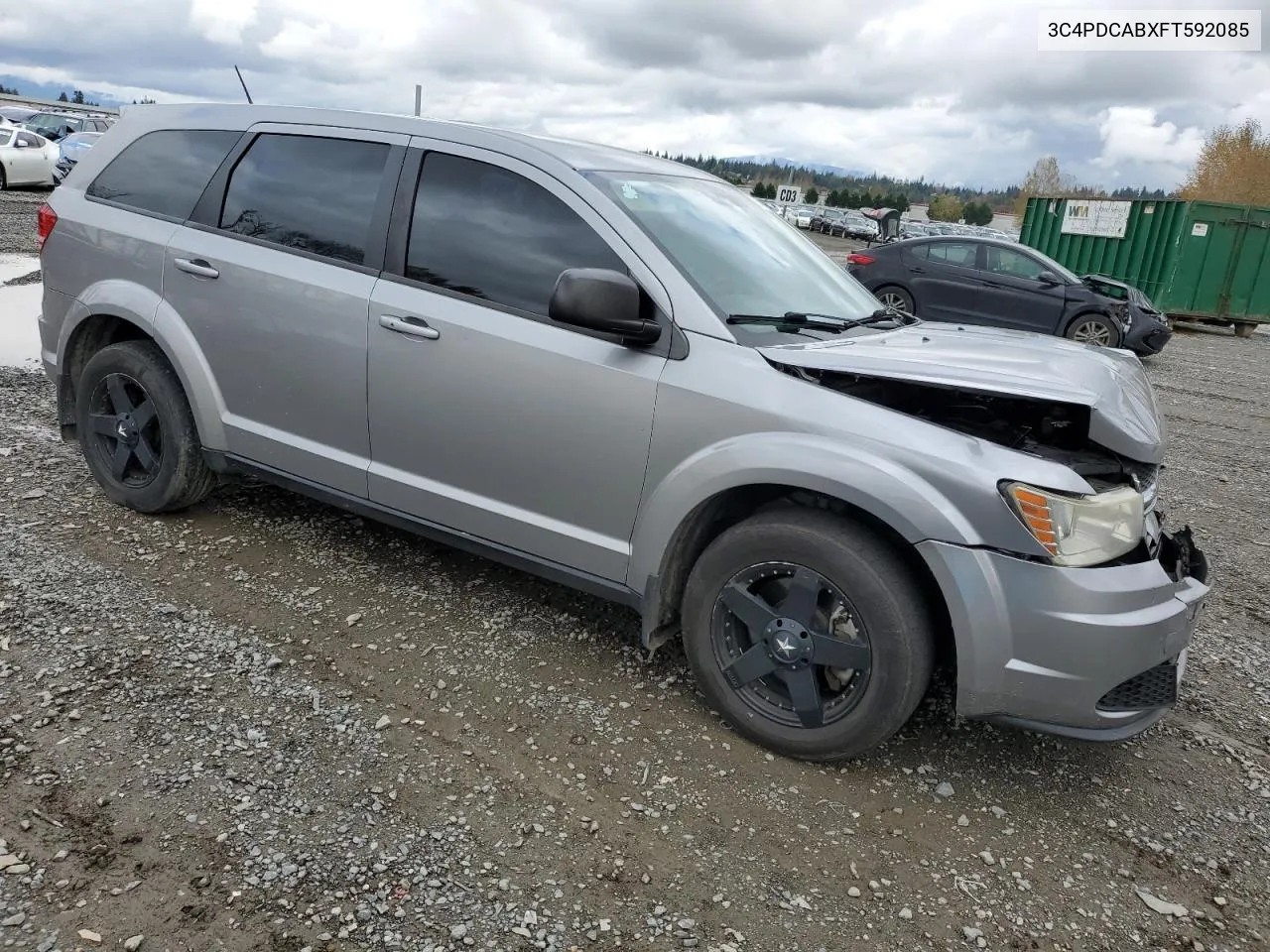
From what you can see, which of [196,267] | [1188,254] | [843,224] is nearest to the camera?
[196,267]

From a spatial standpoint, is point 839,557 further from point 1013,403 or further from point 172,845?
point 172,845

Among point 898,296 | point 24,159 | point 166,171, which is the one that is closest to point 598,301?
point 166,171

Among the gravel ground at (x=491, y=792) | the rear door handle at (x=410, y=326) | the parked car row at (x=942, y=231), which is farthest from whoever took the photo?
the parked car row at (x=942, y=231)

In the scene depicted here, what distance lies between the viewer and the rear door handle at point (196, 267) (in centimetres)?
383

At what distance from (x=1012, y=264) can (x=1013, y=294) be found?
1.49 feet

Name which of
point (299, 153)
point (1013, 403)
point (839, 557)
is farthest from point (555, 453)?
point (299, 153)

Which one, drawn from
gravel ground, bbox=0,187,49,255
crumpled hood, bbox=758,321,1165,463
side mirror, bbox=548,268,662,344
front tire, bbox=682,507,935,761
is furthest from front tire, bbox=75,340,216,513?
gravel ground, bbox=0,187,49,255

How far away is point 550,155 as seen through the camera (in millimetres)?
3330

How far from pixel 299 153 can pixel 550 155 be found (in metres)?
1.16

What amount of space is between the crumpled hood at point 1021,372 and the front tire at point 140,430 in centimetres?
263

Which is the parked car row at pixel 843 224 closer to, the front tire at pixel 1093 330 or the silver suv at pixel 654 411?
the front tire at pixel 1093 330

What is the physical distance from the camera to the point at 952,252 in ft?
43.9

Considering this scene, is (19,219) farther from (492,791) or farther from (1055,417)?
(1055,417)

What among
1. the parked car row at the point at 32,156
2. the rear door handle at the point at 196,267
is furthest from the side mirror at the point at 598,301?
the parked car row at the point at 32,156
